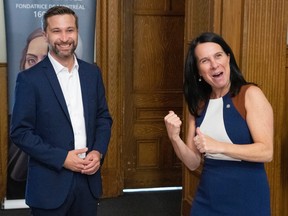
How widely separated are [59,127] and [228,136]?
80cm

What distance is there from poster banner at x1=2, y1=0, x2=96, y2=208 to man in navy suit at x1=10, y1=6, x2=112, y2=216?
178 centimetres

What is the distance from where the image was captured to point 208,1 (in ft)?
10.7

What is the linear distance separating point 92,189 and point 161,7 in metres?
2.86

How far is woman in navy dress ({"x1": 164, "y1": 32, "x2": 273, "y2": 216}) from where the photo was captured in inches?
70.6

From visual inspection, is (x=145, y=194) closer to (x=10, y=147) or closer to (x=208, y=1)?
(x=10, y=147)

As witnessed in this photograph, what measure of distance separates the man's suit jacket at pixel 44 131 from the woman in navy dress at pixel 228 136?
0.56 meters

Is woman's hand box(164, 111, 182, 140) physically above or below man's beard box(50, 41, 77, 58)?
below

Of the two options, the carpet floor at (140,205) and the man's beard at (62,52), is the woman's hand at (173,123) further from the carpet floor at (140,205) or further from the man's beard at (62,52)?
the carpet floor at (140,205)

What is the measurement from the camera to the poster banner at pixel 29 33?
3986 mm

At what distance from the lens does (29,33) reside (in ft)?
13.2

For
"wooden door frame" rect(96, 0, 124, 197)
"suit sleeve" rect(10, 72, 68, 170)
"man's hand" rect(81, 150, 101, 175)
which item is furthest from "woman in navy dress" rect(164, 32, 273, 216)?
"wooden door frame" rect(96, 0, 124, 197)

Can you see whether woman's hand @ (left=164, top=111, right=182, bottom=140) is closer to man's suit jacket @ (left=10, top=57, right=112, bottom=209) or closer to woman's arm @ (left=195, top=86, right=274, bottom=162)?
woman's arm @ (left=195, top=86, right=274, bottom=162)

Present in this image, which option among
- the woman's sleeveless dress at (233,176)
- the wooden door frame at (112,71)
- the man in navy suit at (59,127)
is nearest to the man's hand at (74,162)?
the man in navy suit at (59,127)

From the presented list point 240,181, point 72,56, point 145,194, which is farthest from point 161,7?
point 240,181
